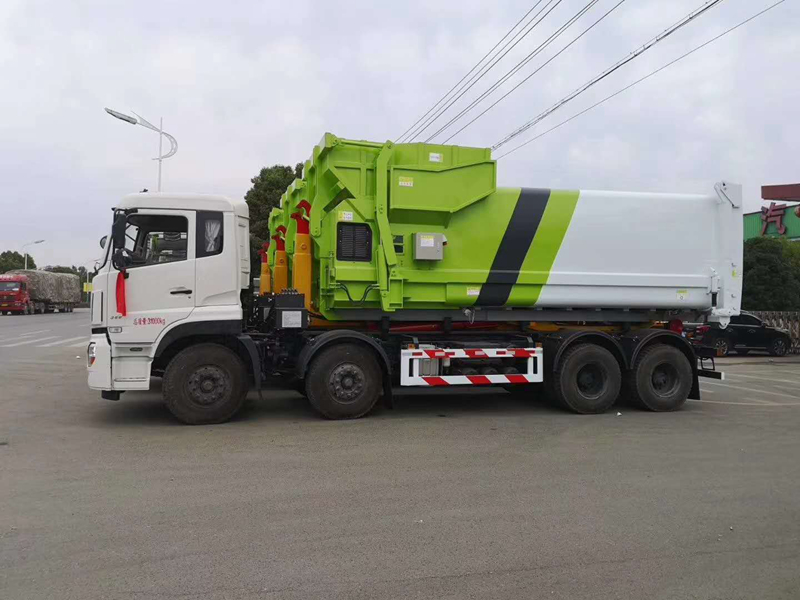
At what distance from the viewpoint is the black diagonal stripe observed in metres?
8.88

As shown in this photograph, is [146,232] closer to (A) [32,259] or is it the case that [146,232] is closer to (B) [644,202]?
(B) [644,202]

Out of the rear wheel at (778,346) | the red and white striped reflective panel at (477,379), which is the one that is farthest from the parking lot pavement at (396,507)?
the rear wheel at (778,346)

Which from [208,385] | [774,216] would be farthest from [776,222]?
[208,385]

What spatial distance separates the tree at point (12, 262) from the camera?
79.8 m

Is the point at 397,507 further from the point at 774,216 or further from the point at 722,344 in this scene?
the point at 774,216

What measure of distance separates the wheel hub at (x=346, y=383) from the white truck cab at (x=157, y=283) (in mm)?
1413

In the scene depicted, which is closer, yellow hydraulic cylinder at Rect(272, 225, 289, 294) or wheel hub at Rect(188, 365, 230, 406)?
wheel hub at Rect(188, 365, 230, 406)

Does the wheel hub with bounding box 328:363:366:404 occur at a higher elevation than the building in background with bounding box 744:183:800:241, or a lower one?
lower

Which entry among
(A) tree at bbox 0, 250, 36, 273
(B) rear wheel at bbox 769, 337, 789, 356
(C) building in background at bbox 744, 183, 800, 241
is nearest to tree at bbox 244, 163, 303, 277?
(B) rear wheel at bbox 769, 337, 789, 356

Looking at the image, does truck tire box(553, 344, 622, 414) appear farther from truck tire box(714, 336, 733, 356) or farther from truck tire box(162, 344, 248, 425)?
truck tire box(714, 336, 733, 356)

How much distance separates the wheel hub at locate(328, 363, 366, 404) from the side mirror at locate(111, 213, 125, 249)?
3.12 meters

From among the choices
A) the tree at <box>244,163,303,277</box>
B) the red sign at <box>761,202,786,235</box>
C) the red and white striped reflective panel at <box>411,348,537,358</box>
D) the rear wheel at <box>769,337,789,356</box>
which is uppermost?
the red sign at <box>761,202,786,235</box>

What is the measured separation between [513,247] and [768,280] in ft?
63.0

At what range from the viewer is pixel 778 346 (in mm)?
20156
